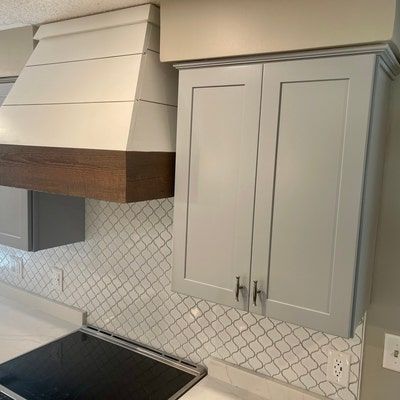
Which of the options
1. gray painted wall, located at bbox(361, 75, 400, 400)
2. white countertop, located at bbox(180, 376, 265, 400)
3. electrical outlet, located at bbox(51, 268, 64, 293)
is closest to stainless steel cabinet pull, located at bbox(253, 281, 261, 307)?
gray painted wall, located at bbox(361, 75, 400, 400)

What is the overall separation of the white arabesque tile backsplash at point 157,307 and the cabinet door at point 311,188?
0.35 m

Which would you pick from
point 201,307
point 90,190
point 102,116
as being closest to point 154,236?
point 201,307

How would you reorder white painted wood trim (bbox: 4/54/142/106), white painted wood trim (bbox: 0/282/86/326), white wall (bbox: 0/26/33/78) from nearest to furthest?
white painted wood trim (bbox: 4/54/142/106)
white wall (bbox: 0/26/33/78)
white painted wood trim (bbox: 0/282/86/326)

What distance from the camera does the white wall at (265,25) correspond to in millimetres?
998

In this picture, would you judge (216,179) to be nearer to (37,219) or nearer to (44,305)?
(37,219)

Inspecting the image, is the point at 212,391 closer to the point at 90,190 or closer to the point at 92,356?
the point at 92,356

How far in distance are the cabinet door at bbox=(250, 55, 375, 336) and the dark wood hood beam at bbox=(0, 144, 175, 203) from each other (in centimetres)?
38

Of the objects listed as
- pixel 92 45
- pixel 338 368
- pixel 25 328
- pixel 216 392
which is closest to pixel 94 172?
pixel 92 45

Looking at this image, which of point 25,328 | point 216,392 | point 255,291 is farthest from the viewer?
point 25,328

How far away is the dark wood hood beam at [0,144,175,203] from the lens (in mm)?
1283

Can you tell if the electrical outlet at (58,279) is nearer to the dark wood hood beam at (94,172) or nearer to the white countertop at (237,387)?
the dark wood hood beam at (94,172)

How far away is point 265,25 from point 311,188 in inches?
19.2

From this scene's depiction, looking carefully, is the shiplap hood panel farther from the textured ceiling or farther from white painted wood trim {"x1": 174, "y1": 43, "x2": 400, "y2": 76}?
white painted wood trim {"x1": 174, "y1": 43, "x2": 400, "y2": 76}

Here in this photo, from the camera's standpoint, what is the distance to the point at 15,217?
6.22ft
